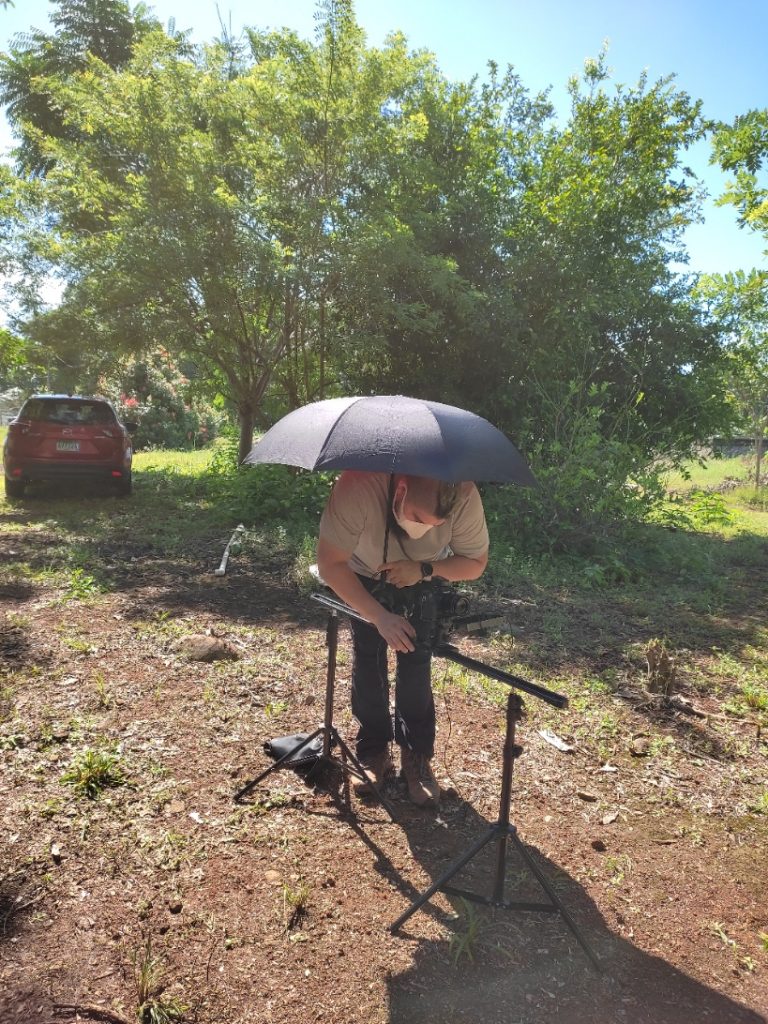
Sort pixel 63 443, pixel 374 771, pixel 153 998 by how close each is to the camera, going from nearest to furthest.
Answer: pixel 153 998 → pixel 374 771 → pixel 63 443

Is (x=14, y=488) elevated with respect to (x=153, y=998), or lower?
elevated

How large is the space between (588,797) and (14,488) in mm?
9863

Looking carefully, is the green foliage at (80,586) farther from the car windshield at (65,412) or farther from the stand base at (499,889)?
the car windshield at (65,412)

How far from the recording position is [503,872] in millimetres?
2326

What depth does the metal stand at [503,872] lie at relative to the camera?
2207mm

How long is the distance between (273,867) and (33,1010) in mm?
890

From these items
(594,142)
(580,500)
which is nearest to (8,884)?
(580,500)

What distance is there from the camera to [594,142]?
36.9 ft

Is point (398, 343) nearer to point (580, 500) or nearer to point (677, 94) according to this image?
point (580, 500)

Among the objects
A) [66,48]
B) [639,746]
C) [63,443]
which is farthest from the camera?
[66,48]

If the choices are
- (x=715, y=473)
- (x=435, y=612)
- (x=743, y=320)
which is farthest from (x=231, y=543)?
(x=715, y=473)

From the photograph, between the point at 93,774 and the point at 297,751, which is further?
the point at 297,751

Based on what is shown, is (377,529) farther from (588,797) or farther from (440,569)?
(588,797)

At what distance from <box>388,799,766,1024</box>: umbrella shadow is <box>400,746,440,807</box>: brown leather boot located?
1.37ft
